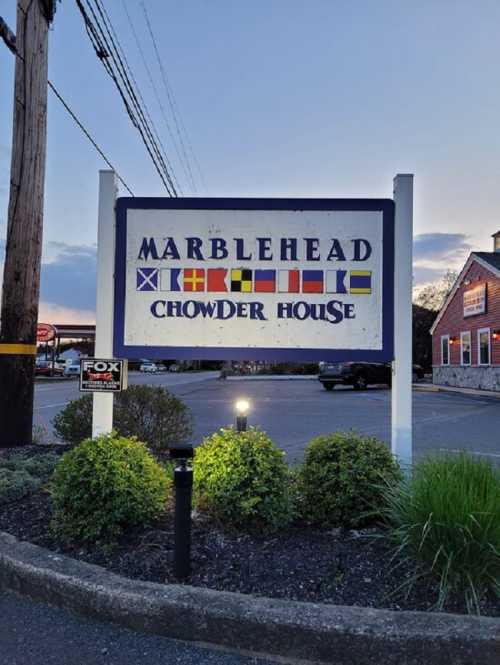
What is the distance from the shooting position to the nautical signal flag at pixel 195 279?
4.82 metres

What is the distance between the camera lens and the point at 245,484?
3643 millimetres

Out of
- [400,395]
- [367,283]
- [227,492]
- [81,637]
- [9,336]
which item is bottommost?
[81,637]

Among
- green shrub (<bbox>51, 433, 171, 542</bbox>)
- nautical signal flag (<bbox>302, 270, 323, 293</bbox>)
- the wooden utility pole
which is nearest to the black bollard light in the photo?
green shrub (<bbox>51, 433, 171, 542</bbox>)

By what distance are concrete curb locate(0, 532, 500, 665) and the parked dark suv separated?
2227cm

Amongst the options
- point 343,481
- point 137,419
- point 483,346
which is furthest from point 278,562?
point 483,346

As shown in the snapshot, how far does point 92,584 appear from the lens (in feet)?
9.66

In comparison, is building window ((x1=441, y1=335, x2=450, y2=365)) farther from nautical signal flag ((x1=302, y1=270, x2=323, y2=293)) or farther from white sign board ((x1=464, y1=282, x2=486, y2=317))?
nautical signal flag ((x1=302, y1=270, x2=323, y2=293))

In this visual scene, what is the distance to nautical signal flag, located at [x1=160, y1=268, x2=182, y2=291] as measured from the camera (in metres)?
4.84

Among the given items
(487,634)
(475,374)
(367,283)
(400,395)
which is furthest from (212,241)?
(475,374)

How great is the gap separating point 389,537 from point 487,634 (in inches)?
32.7

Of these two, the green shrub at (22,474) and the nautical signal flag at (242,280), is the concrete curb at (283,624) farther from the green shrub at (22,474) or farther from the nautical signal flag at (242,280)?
the nautical signal flag at (242,280)

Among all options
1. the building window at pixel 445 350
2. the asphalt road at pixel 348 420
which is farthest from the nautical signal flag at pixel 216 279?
the building window at pixel 445 350

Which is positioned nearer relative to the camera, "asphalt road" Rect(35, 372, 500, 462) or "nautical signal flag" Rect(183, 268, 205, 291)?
"nautical signal flag" Rect(183, 268, 205, 291)

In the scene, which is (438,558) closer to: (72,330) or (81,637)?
(81,637)
